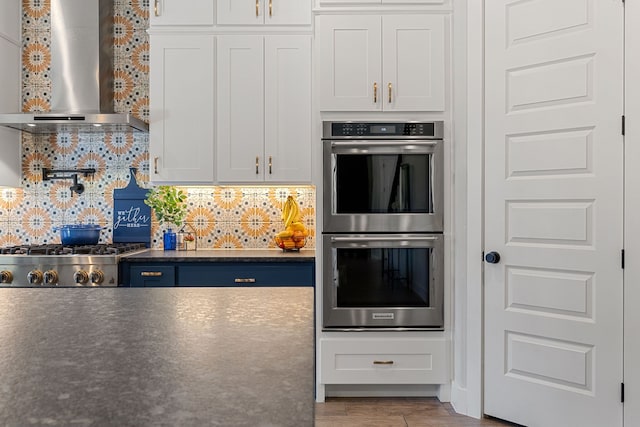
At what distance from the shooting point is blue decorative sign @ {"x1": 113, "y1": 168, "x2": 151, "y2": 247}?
357 cm

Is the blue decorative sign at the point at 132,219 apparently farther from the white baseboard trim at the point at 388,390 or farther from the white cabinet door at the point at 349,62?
the white baseboard trim at the point at 388,390

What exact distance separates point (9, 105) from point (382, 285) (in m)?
2.83

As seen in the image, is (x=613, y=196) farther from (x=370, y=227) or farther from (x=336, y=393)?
(x=336, y=393)

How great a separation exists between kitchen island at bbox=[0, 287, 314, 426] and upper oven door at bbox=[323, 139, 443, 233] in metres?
1.91

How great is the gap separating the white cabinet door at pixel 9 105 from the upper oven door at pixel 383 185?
223cm

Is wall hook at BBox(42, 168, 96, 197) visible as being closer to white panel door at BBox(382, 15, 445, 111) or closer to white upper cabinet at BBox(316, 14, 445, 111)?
white upper cabinet at BBox(316, 14, 445, 111)

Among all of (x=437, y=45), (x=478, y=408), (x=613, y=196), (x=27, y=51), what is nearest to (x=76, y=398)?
(x=613, y=196)

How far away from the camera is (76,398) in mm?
484

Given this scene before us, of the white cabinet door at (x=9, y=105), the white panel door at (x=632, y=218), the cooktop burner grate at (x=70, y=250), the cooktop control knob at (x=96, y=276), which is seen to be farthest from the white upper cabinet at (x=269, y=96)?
the white panel door at (x=632, y=218)

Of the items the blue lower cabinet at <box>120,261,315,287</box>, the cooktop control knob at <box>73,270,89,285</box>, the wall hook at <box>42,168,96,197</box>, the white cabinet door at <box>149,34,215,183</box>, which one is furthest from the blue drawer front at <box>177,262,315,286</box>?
the wall hook at <box>42,168,96,197</box>

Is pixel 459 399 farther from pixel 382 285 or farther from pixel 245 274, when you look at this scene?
pixel 245 274

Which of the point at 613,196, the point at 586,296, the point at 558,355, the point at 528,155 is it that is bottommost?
the point at 558,355

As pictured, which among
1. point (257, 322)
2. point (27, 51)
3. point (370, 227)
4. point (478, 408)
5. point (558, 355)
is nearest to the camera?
point (257, 322)

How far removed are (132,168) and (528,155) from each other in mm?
2644
